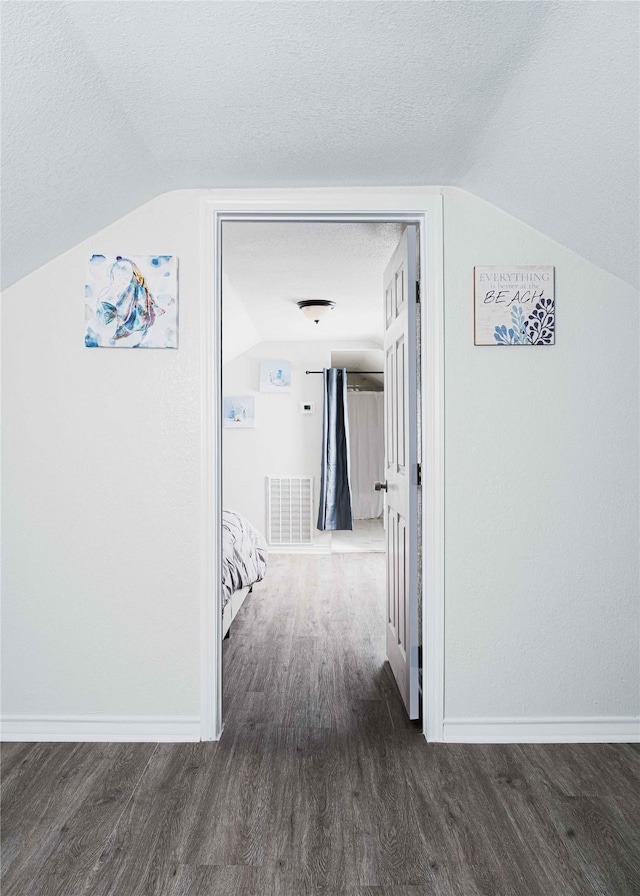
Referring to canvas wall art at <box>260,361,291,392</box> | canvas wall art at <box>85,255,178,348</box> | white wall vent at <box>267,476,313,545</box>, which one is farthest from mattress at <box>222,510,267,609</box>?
canvas wall art at <box>260,361,291,392</box>

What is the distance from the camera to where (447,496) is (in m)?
2.62

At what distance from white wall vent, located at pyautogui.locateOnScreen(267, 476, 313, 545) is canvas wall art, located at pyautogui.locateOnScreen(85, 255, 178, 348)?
14.5 feet


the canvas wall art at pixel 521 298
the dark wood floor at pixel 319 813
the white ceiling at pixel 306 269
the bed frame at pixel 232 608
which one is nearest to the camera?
the dark wood floor at pixel 319 813

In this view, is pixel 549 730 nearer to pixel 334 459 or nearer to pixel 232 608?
pixel 232 608

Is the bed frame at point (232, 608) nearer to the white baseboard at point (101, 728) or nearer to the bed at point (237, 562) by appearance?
the bed at point (237, 562)

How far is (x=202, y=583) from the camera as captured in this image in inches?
103

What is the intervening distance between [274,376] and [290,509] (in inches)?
56.7

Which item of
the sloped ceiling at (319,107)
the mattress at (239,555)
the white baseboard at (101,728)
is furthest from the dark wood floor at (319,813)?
the sloped ceiling at (319,107)

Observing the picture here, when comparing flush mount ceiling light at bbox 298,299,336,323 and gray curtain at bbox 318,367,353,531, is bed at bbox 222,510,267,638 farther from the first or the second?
gray curtain at bbox 318,367,353,531

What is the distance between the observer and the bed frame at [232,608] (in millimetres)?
3854

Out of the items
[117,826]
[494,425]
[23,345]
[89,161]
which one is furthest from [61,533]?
[494,425]

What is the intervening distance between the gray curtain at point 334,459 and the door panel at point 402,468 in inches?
130

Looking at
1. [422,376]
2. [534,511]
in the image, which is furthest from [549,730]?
[422,376]

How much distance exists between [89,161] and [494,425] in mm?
1771
